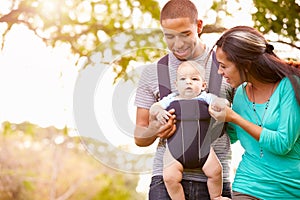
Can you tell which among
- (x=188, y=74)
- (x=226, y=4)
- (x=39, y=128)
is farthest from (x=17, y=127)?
(x=188, y=74)

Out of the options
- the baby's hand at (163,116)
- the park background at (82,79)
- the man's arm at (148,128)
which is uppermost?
the baby's hand at (163,116)

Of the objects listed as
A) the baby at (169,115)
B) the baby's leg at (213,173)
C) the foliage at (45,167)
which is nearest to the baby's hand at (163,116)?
the baby at (169,115)

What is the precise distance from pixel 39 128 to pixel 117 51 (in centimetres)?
568

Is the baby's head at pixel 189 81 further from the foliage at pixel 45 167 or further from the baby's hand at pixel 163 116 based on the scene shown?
the foliage at pixel 45 167

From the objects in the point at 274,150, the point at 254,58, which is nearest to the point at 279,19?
the point at 254,58

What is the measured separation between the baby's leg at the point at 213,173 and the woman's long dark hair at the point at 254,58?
309mm

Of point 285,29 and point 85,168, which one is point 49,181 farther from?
point 285,29

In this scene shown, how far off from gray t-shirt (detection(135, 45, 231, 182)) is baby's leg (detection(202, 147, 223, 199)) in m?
0.04

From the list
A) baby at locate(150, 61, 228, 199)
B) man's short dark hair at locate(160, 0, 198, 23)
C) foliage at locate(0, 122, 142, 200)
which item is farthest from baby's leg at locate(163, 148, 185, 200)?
foliage at locate(0, 122, 142, 200)

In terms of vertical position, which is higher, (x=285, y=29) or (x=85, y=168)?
(x=285, y=29)

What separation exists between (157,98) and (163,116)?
124 mm

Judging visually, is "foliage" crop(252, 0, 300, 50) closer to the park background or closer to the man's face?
the park background

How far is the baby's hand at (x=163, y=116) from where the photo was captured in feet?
8.53

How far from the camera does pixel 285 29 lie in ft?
17.6
